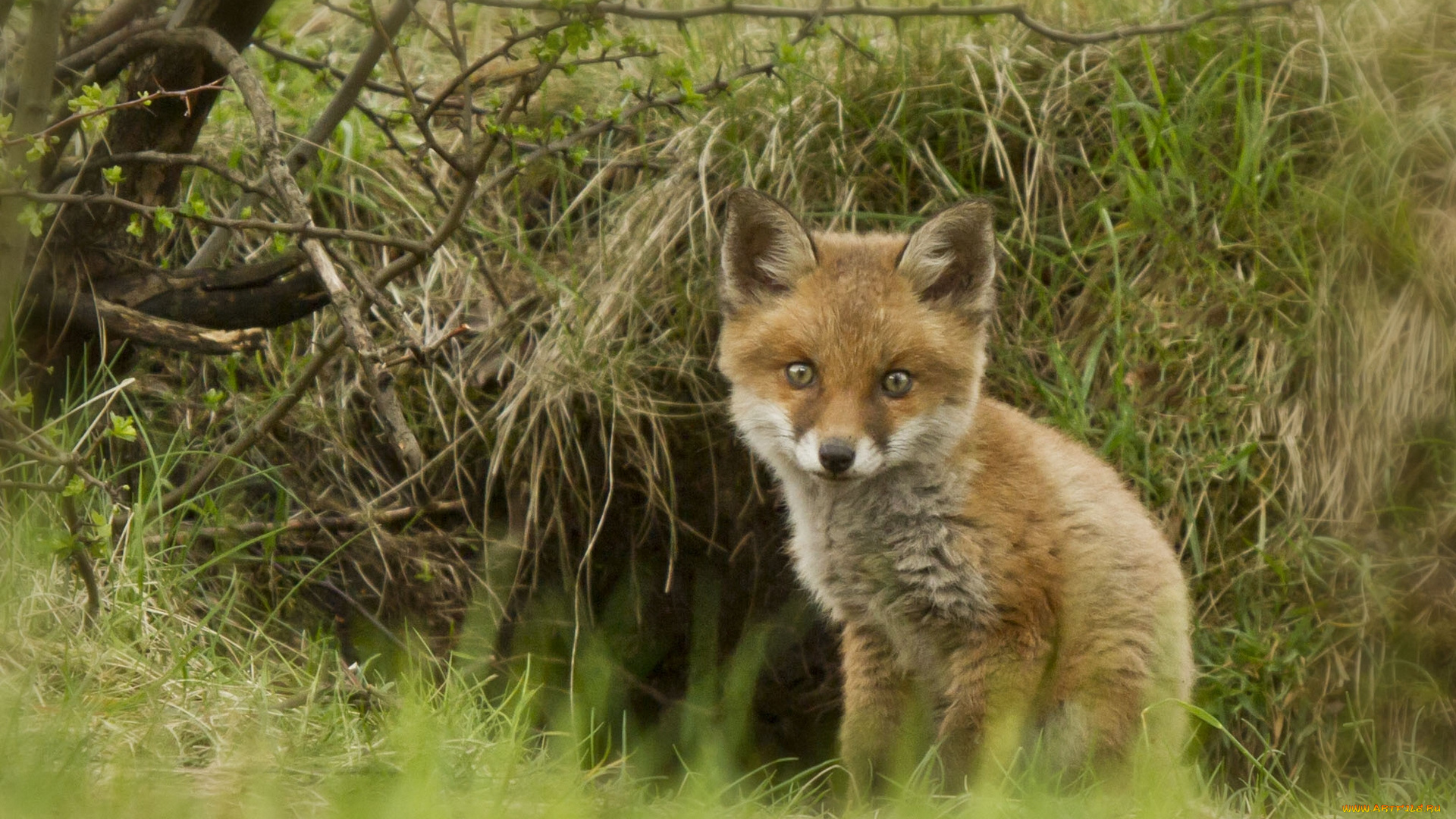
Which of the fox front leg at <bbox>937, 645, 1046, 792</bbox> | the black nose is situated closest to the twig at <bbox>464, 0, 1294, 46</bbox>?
the black nose

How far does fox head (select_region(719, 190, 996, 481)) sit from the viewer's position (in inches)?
141

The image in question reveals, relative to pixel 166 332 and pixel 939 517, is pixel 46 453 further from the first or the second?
pixel 939 517

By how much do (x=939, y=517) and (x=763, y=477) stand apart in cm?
185

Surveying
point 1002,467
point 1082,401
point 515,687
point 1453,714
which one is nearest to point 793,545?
point 1002,467

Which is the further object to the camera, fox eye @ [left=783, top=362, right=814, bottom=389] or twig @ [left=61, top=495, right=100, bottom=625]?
fox eye @ [left=783, top=362, right=814, bottom=389]

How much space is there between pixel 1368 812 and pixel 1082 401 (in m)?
1.84

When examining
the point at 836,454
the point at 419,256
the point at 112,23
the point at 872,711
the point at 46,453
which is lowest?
the point at 872,711

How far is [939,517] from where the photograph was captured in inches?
143

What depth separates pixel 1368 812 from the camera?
3.35 metres

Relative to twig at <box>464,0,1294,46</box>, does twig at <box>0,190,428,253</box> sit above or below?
below

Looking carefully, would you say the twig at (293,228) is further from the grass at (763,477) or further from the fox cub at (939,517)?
the fox cub at (939,517)

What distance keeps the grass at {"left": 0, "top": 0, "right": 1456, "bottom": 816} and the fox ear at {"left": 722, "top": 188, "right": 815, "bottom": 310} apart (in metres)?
0.91

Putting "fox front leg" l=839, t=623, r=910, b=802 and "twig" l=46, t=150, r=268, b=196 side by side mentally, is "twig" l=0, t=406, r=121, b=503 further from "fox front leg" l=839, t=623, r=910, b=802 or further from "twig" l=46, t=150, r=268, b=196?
"fox front leg" l=839, t=623, r=910, b=802

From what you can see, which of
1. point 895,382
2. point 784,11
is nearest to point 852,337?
point 895,382
